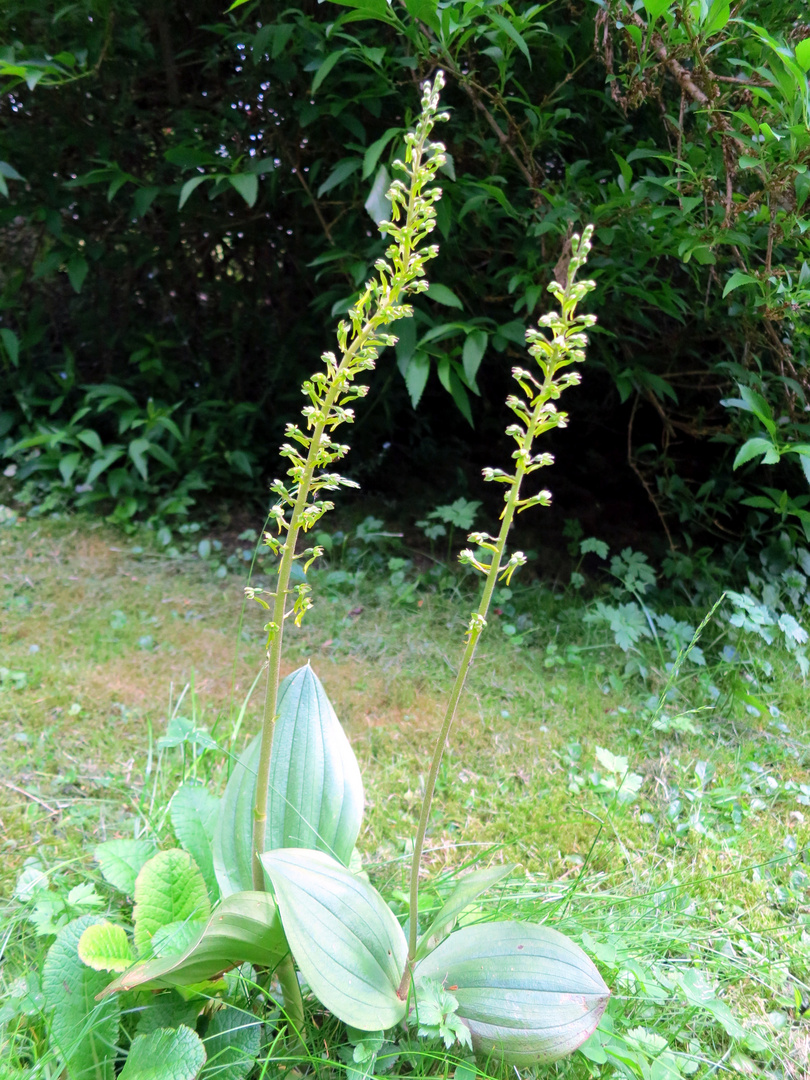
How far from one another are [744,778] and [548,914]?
0.95 meters

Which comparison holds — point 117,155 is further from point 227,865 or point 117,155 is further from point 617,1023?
point 617,1023

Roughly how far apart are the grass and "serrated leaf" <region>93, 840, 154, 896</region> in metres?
0.08

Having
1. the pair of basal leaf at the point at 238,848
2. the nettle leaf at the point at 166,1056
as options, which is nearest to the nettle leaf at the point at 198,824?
the pair of basal leaf at the point at 238,848

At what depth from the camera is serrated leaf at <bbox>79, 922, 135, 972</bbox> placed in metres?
1.16

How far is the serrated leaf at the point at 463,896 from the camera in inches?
46.1

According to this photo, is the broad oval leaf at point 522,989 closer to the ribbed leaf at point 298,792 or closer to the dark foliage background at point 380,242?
the ribbed leaf at point 298,792

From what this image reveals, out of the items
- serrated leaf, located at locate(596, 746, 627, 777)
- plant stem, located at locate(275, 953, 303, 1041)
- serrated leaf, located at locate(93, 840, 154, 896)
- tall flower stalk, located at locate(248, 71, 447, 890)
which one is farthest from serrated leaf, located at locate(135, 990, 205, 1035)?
serrated leaf, located at locate(596, 746, 627, 777)

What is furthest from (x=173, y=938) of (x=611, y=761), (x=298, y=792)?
(x=611, y=761)

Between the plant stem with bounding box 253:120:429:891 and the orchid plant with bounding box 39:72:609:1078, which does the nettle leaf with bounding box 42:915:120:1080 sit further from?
the plant stem with bounding box 253:120:429:891

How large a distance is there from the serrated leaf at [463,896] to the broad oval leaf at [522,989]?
0.19ft

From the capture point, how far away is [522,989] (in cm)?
118

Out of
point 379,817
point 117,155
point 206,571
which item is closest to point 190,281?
point 117,155

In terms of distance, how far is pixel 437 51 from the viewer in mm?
2186

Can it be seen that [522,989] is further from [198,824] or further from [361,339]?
[361,339]
